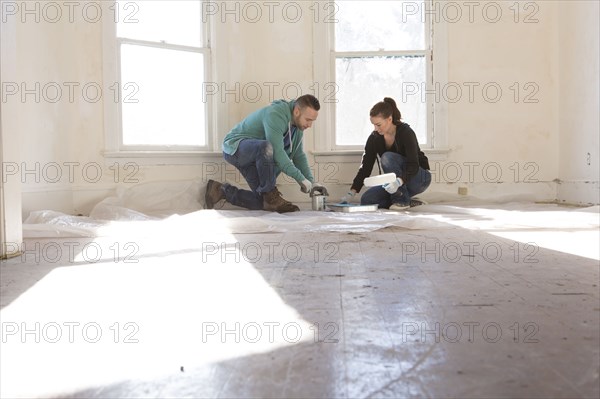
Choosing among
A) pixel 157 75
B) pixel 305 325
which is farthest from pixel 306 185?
pixel 305 325

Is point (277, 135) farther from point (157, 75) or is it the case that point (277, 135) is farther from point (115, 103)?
point (115, 103)

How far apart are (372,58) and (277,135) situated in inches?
55.9

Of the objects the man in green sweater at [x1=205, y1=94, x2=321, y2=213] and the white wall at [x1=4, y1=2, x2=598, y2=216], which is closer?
the man in green sweater at [x1=205, y1=94, x2=321, y2=213]

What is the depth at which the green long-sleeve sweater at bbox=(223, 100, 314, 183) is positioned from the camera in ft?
13.3

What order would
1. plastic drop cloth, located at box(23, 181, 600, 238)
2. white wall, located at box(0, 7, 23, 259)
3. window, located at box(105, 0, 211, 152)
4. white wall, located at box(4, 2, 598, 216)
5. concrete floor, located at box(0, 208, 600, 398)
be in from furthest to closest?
white wall, located at box(4, 2, 598, 216), window, located at box(105, 0, 211, 152), plastic drop cloth, located at box(23, 181, 600, 238), white wall, located at box(0, 7, 23, 259), concrete floor, located at box(0, 208, 600, 398)

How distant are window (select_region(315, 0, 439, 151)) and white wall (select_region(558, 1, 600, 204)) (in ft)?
3.61

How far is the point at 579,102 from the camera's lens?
4.68 metres

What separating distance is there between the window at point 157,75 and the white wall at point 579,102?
2.96m

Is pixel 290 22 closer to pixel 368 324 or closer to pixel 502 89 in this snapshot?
pixel 502 89

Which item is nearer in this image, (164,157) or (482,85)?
(164,157)

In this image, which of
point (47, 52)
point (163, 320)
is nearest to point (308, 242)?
point (163, 320)

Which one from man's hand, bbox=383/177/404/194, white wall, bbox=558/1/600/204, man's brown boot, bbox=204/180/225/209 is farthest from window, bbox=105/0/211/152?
white wall, bbox=558/1/600/204

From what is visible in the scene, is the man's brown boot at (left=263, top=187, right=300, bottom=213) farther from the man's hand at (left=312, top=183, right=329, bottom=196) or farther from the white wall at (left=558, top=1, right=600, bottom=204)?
the white wall at (left=558, top=1, right=600, bottom=204)

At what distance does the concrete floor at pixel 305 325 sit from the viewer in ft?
3.20
